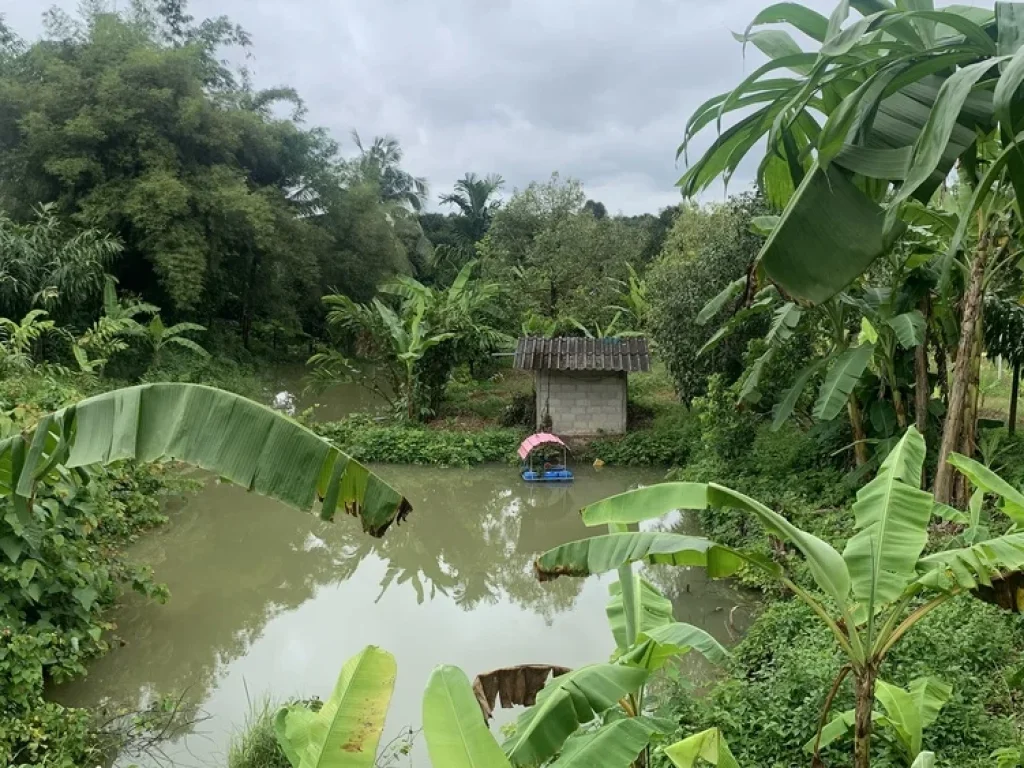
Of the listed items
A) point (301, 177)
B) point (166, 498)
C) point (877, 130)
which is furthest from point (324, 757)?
point (301, 177)

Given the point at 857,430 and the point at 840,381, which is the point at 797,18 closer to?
the point at 840,381

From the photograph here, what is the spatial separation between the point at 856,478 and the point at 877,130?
17.8 feet

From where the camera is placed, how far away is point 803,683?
3682 millimetres

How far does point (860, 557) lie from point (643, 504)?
74 centimetres

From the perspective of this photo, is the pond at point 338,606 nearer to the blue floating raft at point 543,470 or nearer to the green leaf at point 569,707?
the blue floating raft at point 543,470

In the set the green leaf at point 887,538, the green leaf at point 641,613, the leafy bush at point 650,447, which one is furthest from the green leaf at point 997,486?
the leafy bush at point 650,447

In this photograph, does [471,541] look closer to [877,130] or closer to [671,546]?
[671,546]

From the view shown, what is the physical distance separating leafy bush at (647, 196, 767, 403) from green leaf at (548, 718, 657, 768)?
8.40 metres

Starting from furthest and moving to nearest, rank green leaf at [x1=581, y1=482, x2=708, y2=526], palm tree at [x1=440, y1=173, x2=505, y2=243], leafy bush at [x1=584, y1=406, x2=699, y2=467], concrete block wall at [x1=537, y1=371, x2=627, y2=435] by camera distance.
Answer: palm tree at [x1=440, y1=173, x2=505, y2=243] → concrete block wall at [x1=537, y1=371, x2=627, y2=435] → leafy bush at [x1=584, y1=406, x2=699, y2=467] → green leaf at [x1=581, y1=482, x2=708, y2=526]

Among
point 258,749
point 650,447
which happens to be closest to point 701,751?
point 258,749

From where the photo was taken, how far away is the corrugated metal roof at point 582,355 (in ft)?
36.7

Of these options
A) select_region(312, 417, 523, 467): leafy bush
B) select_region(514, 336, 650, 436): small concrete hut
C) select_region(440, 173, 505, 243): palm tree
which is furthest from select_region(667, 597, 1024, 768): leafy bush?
select_region(440, 173, 505, 243): palm tree

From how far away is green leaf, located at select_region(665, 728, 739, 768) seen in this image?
2226 mm

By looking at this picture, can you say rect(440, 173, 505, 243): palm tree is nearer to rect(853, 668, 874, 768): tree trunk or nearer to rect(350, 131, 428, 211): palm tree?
rect(350, 131, 428, 211): palm tree
